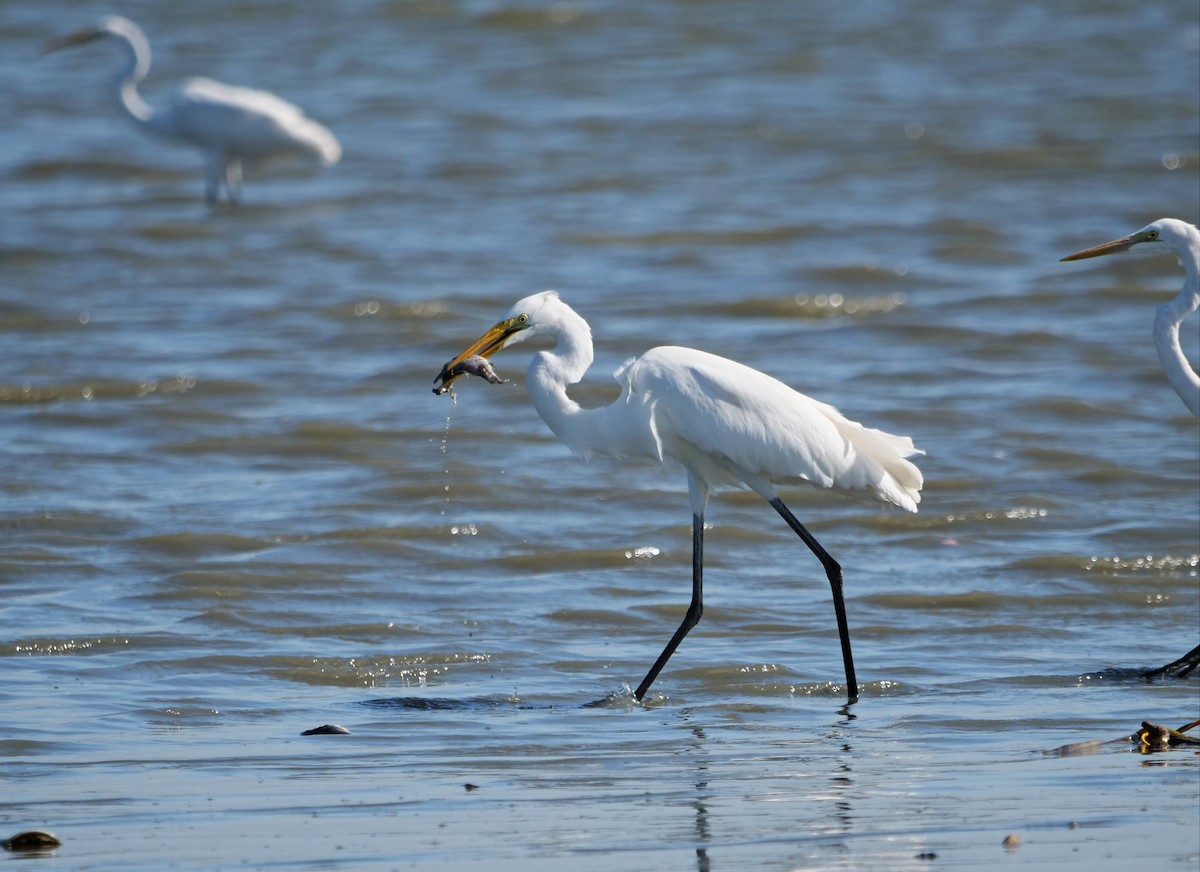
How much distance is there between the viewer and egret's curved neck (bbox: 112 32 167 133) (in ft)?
58.4

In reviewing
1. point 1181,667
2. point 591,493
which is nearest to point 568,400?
point 1181,667

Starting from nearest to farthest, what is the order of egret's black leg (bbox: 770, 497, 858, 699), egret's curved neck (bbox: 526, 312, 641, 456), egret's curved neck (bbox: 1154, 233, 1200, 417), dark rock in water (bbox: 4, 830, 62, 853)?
dark rock in water (bbox: 4, 830, 62, 853) → egret's black leg (bbox: 770, 497, 858, 699) → egret's curved neck (bbox: 526, 312, 641, 456) → egret's curved neck (bbox: 1154, 233, 1200, 417)

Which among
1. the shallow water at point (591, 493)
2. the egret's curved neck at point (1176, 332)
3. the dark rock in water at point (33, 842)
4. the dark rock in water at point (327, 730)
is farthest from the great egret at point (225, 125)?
the dark rock in water at point (33, 842)

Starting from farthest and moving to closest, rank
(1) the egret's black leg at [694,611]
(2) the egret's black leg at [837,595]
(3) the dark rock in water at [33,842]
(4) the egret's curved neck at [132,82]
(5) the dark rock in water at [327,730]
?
(4) the egret's curved neck at [132,82] < (1) the egret's black leg at [694,611] < (2) the egret's black leg at [837,595] < (5) the dark rock in water at [327,730] < (3) the dark rock in water at [33,842]

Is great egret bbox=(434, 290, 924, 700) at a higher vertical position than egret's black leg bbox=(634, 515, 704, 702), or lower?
higher

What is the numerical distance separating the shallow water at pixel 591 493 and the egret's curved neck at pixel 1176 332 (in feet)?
3.03

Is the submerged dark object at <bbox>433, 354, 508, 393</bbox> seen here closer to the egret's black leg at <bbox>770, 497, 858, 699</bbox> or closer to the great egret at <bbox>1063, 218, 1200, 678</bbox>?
the egret's black leg at <bbox>770, 497, 858, 699</bbox>

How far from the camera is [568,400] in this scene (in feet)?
20.2

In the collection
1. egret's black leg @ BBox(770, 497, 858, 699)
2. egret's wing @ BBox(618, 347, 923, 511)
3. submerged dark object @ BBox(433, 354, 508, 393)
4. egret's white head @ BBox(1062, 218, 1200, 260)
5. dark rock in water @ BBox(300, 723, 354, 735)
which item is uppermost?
egret's white head @ BBox(1062, 218, 1200, 260)

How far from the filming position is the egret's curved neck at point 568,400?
6.02 m

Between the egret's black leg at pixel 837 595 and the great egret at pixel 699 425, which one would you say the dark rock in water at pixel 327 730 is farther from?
the egret's black leg at pixel 837 595

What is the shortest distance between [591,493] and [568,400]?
8.92 ft

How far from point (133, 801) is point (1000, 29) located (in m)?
21.4

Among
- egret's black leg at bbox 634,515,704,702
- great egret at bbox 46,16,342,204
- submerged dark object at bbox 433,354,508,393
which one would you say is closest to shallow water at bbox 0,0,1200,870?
egret's black leg at bbox 634,515,704,702
